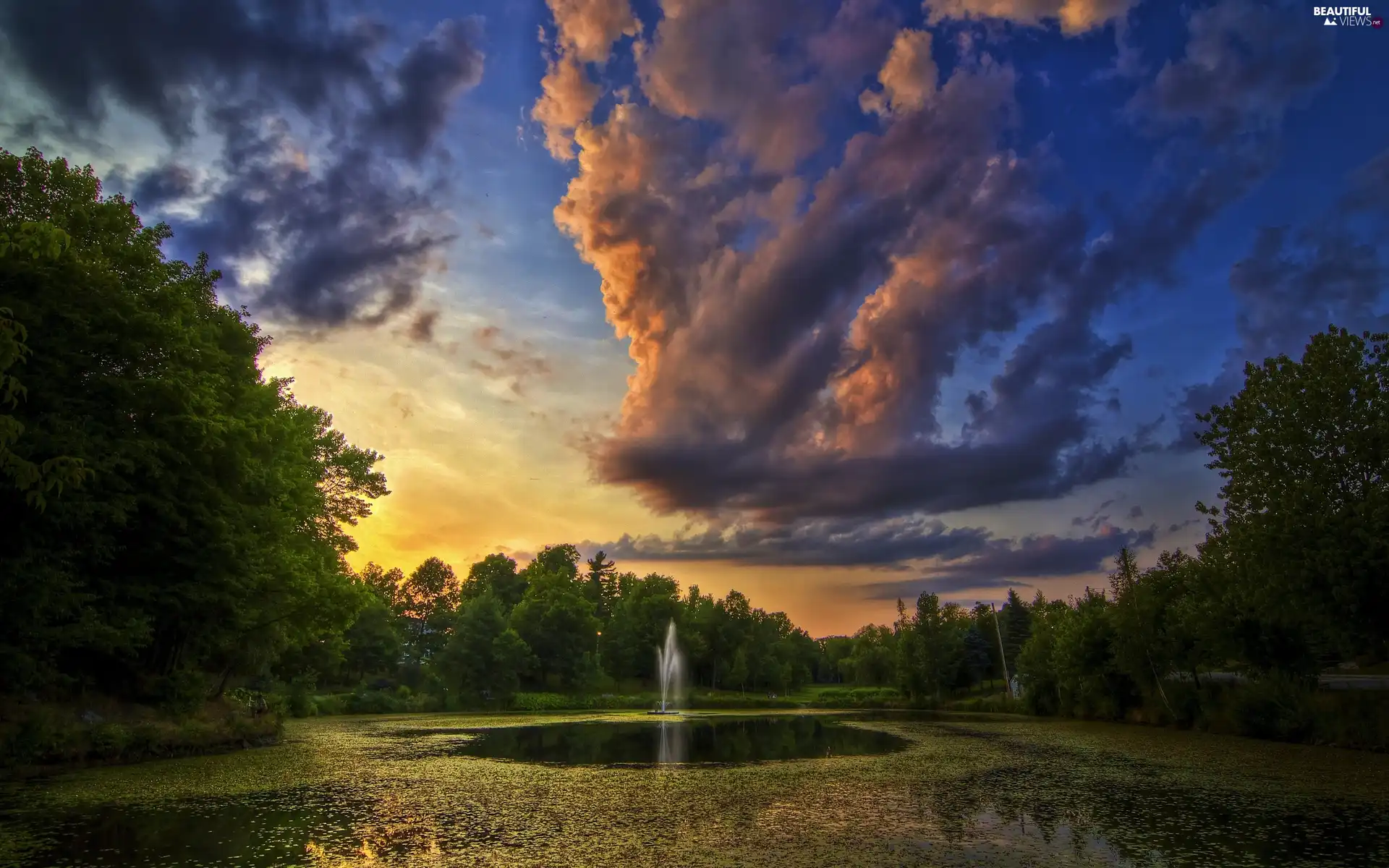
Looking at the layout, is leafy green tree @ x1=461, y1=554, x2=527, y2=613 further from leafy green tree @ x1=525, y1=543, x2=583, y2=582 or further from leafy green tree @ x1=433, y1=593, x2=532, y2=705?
leafy green tree @ x1=433, y1=593, x2=532, y2=705

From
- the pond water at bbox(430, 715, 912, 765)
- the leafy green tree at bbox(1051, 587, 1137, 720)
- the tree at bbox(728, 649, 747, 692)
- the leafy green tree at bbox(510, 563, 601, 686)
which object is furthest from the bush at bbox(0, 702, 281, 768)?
the tree at bbox(728, 649, 747, 692)

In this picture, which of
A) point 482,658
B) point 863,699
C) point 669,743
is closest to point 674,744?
point 669,743

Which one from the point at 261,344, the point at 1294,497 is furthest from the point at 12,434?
the point at 1294,497

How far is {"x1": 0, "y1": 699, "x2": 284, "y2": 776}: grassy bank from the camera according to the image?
1961 centimetres

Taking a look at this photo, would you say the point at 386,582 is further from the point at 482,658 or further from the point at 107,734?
the point at 107,734

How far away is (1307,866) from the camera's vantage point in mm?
10078

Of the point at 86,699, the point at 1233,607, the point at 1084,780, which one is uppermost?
the point at 1233,607

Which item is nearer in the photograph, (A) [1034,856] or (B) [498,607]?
(A) [1034,856]

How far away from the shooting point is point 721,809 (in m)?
14.8

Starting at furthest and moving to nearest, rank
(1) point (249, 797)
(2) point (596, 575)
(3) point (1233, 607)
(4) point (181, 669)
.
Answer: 1. (2) point (596, 575)
2. (3) point (1233, 607)
3. (4) point (181, 669)
4. (1) point (249, 797)

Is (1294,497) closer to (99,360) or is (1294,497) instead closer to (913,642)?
(99,360)

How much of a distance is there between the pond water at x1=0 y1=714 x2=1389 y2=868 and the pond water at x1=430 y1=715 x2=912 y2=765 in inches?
14.9

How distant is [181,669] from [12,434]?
25.6 meters

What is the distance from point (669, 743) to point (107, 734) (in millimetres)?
19235
